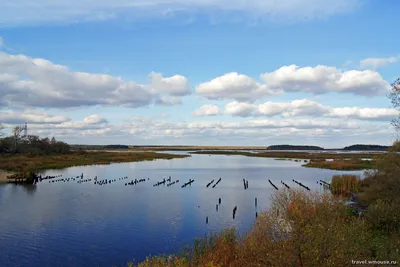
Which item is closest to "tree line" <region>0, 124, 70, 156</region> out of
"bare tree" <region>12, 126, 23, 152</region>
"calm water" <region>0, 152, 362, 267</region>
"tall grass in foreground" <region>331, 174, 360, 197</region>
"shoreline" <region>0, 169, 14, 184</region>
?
"bare tree" <region>12, 126, 23, 152</region>

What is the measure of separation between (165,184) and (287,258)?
156 feet

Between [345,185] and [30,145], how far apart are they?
343ft

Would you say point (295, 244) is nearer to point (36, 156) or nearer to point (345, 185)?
point (345, 185)

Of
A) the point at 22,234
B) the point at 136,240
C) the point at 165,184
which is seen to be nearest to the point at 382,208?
the point at 136,240

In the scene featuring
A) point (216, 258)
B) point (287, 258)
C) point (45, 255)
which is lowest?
point (45, 255)

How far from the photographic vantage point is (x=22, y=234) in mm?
27297

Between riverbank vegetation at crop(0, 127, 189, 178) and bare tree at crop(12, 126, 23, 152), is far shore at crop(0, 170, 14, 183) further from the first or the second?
bare tree at crop(12, 126, 23, 152)

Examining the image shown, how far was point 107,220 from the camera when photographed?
32.3 meters

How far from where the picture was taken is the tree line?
110 meters

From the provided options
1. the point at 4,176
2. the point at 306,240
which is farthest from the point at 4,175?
the point at 306,240

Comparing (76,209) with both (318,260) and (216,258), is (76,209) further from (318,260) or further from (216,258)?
(318,260)

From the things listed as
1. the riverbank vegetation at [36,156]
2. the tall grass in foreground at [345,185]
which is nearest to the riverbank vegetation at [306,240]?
the tall grass in foreground at [345,185]

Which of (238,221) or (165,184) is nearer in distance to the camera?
(238,221)

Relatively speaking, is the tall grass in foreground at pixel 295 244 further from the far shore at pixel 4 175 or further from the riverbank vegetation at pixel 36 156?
the riverbank vegetation at pixel 36 156
